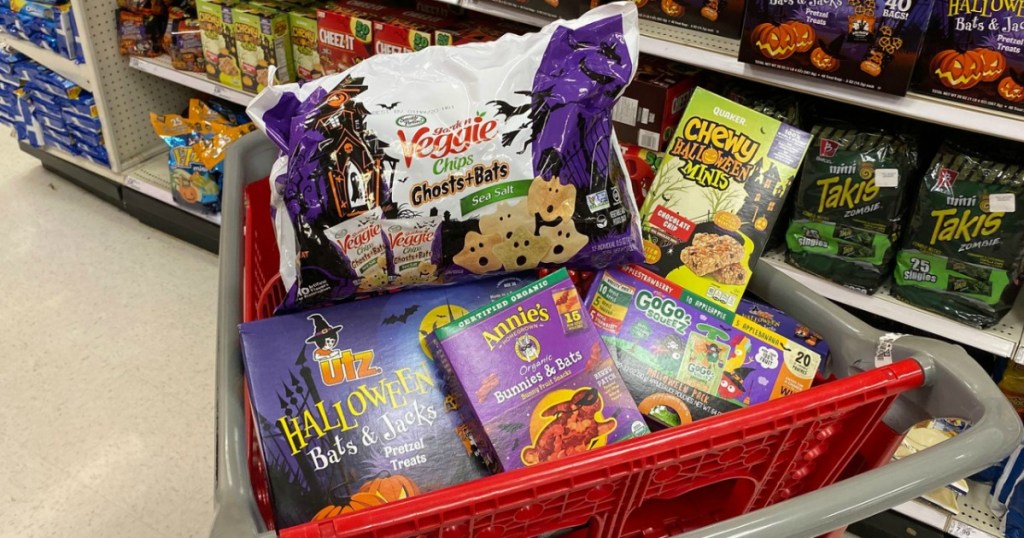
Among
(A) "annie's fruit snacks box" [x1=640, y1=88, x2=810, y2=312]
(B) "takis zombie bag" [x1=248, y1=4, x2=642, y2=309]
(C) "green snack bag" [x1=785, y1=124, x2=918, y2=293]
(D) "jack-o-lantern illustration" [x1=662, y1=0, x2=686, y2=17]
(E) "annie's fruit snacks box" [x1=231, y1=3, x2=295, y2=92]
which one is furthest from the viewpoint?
(E) "annie's fruit snacks box" [x1=231, y1=3, x2=295, y2=92]

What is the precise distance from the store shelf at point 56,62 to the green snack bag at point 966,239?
7.94ft

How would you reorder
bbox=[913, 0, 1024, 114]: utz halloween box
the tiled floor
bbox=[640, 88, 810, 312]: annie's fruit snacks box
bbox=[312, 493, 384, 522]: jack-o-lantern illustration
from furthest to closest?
the tiled floor → bbox=[913, 0, 1024, 114]: utz halloween box → bbox=[640, 88, 810, 312]: annie's fruit snacks box → bbox=[312, 493, 384, 522]: jack-o-lantern illustration

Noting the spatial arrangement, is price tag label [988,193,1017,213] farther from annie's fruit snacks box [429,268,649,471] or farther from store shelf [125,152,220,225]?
store shelf [125,152,220,225]

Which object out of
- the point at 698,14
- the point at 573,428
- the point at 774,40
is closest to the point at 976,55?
the point at 774,40

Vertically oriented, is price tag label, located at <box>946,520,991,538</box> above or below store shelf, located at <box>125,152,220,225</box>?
below

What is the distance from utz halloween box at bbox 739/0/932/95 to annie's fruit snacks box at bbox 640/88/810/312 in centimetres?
33

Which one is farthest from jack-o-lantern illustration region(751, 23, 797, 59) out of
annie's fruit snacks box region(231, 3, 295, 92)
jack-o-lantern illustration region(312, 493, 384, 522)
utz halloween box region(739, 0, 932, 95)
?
annie's fruit snacks box region(231, 3, 295, 92)

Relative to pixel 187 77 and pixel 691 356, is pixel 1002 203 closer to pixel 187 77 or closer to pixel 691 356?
pixel 691 356

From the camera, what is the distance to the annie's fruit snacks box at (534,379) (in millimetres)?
973

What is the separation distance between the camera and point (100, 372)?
2221mm

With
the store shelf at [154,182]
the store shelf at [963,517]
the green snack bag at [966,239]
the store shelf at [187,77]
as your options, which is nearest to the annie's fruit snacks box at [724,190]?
the green snack bag at [966,239]

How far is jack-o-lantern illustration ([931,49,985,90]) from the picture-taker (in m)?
1.33

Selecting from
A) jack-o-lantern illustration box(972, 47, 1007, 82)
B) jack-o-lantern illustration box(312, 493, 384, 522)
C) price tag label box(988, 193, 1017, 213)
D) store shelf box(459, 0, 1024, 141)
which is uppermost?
jack-o-lantern illustration box(972, 47, 1007, 82)

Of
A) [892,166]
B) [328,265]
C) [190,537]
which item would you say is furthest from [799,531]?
[190,537]
